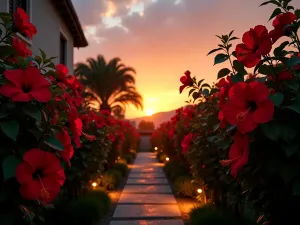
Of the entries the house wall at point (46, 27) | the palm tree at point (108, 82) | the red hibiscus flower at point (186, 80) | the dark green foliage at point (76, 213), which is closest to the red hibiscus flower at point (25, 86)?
the red hibiscus flower at point (186, 80)

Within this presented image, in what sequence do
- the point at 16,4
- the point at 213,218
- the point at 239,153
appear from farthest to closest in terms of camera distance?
the point at 16,4 → the point at 213,218 → the point at 239,153

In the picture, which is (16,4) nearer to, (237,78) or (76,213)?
(76,213)

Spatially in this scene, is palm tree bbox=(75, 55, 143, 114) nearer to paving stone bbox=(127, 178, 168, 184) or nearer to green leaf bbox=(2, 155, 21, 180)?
paving stone bbox=(127, 178, 168, 184)

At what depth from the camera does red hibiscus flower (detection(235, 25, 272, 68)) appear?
1.67 m

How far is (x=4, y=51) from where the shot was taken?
174cm

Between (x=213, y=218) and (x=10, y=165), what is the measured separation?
2.83 m

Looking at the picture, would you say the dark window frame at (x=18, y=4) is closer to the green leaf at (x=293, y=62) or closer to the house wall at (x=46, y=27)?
the house wall at (x=46, y=27)

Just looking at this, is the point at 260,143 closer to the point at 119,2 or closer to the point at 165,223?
the point at 165,223

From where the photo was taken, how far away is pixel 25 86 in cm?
153

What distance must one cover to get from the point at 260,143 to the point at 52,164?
3.06ft

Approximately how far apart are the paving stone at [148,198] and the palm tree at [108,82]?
1325 centimetres

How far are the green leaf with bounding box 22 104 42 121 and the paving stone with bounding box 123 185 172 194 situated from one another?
17.4ft

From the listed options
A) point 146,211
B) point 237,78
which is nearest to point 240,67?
point 237,78

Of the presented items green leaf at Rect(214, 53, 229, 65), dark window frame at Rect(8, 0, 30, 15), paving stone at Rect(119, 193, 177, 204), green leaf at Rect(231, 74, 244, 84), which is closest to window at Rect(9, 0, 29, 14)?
dark window frame at Rect(8, 0, 30, 15)
